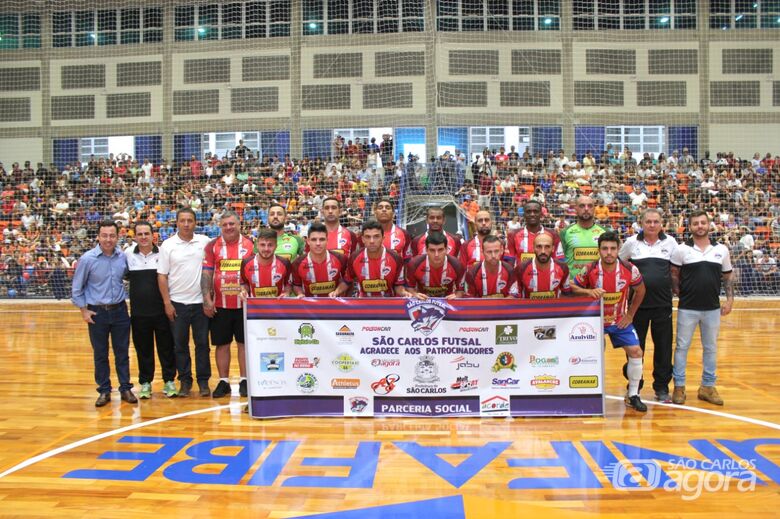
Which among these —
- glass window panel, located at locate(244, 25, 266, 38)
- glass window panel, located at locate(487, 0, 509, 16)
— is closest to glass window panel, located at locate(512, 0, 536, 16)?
glass window panel, located at locate(487, 0, 509, 16)

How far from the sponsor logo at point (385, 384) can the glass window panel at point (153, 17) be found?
22.9m

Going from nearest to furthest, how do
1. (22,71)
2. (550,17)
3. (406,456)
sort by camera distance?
(406,456) < (550,17) < (22,71)

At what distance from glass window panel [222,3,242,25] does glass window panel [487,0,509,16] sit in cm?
909

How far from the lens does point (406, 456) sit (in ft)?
14.9

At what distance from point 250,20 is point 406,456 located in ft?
73.0

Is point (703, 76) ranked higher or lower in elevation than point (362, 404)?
higher

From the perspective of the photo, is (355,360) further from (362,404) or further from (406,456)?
(406,456)

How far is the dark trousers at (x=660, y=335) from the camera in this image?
19.5 ft

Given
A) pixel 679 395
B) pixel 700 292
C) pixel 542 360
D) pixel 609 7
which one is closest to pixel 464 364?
pixel 542 360

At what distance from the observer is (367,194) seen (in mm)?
Answer: 18062

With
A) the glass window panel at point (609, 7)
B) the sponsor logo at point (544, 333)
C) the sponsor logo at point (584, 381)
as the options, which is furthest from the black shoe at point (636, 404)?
the glass window panel at point (609, 7)

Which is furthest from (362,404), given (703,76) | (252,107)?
(703,76)

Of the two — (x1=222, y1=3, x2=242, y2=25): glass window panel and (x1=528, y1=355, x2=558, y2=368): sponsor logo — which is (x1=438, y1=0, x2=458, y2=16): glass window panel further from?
(x1=528, y1=355, x2=558, y2=368): sponsor logo

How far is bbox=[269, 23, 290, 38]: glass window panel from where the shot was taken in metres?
23.4
